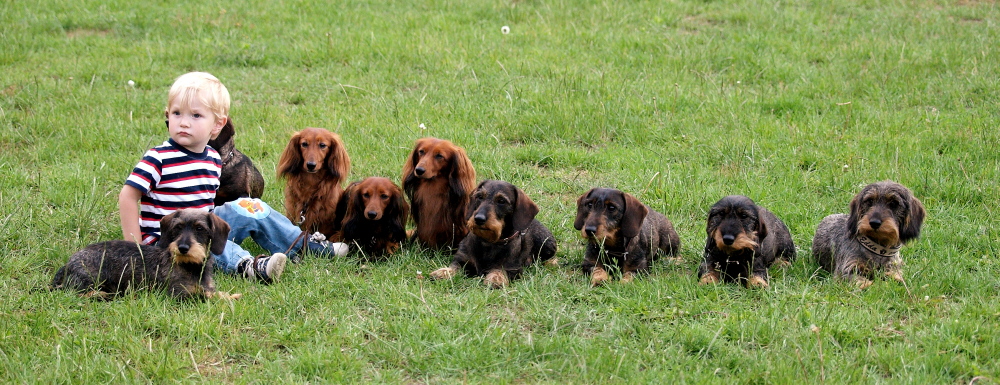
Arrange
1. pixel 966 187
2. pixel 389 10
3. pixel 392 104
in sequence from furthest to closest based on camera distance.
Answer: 1. pixel 389 10
2. pixel 392 104
3. pixel 966 187

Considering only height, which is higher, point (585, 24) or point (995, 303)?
point (585, 24)

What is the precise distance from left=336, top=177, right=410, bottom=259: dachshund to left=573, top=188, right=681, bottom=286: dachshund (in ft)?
4.73

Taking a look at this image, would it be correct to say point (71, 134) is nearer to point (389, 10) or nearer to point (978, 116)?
point (389, 10)

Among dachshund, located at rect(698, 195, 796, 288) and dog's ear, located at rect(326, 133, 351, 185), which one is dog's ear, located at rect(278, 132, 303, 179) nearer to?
Result: dog's ear, located at rect(326, 133, 351, 185)

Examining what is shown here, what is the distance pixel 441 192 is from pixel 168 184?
6.46 ft

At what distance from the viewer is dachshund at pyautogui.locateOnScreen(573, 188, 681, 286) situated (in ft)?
20.4

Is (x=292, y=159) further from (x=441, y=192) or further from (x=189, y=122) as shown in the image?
(x=441, y=192)

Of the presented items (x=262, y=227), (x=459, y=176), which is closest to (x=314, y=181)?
(x=262, y=227)

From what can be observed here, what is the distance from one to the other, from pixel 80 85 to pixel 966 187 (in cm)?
956

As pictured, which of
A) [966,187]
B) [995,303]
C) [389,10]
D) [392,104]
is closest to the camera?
[995,303]

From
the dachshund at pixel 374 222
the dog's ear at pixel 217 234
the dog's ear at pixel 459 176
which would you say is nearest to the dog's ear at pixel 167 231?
the dog's ear at pixel 217 234

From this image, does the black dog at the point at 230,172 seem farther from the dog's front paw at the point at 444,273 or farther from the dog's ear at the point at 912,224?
the dog's ear at the point at 912,224

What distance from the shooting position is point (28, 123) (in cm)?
956

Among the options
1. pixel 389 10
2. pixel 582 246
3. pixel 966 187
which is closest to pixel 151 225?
pixel 582 246
